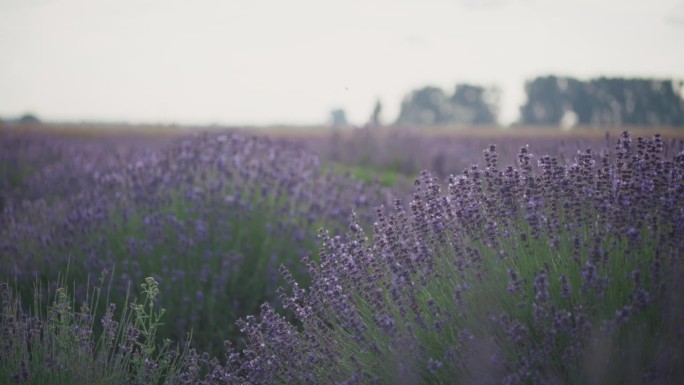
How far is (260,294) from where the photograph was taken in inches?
201

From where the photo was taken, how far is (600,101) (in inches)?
2042

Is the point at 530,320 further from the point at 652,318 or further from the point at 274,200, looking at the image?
the point at 274,200

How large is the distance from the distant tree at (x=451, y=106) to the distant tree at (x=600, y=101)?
282 inches

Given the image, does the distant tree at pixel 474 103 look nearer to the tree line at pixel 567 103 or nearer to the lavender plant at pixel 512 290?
the tree line at pixel 567 103

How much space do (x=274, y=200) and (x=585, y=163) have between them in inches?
140

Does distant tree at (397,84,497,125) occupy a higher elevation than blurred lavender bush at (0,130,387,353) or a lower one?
higher

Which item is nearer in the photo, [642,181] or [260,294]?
[642,181]

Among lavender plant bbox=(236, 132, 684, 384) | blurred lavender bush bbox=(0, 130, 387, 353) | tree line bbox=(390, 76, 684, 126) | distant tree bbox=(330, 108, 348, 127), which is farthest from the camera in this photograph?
tree line bbox=(390, 76, 684, 126)

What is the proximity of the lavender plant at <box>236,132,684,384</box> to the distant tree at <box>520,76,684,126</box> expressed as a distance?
143ft

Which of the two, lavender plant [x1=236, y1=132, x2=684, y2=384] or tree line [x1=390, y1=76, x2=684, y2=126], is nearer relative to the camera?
lavender plant [x1=236, y1=132, x2=684, y2=384]

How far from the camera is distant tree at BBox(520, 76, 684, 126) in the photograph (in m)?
43.5

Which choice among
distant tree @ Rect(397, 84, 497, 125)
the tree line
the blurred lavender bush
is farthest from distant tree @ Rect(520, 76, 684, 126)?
the blurred lavender bush

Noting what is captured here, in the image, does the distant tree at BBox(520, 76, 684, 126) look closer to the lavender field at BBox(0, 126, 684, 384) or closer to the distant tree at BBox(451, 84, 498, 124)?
the distant tree at BBox(451, 84, 498, 124)

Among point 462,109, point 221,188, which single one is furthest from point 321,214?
point 462,109
